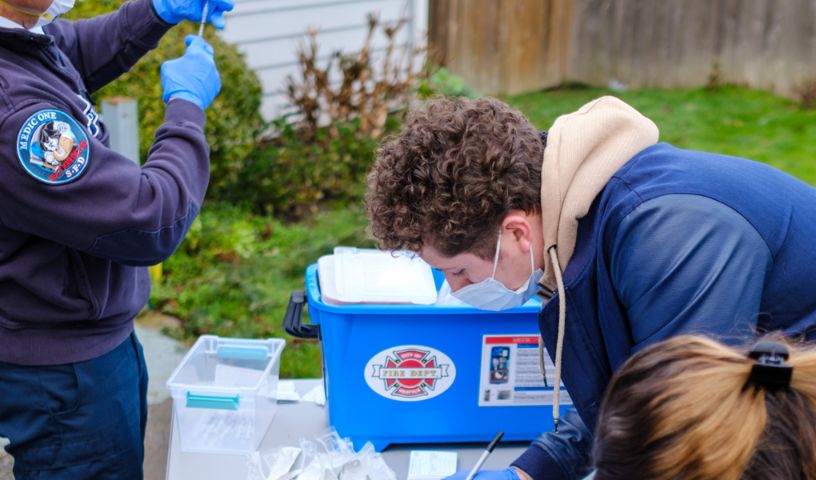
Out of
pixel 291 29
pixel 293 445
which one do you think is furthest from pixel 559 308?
pixel 291 29

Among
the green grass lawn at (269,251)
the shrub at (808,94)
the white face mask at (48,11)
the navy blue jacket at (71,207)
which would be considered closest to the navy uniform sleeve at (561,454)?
the navy blue jacket at (71,207)

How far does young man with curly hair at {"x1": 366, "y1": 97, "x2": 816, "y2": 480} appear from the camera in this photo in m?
1.21

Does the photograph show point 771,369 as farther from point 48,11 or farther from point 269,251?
point 269,251

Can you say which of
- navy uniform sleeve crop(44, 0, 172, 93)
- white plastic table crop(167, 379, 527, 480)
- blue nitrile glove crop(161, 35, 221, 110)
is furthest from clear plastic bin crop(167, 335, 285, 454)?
navy uniform sleeve crop(44, 0, 172, 93)

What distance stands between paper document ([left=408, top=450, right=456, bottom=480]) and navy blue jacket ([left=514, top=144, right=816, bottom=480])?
1.58ft

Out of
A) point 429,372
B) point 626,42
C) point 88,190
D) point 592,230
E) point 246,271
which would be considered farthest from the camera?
point 626,42

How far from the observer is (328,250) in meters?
4.15

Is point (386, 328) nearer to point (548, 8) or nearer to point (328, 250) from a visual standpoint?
point (328, 250)

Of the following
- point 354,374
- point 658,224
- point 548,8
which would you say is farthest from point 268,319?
point 548,8

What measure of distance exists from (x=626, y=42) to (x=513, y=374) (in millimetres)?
6401

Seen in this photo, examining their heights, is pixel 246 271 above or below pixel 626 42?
below

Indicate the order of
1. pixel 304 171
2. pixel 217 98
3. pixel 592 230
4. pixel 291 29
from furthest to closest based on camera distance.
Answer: pixel 291 29, pixel 304 171, pixel 217 98, pixel 592 230

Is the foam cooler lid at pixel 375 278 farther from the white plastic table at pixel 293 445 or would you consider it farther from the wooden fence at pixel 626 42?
the wooden fence at pixel 626 42

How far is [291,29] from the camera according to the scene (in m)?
5.24
